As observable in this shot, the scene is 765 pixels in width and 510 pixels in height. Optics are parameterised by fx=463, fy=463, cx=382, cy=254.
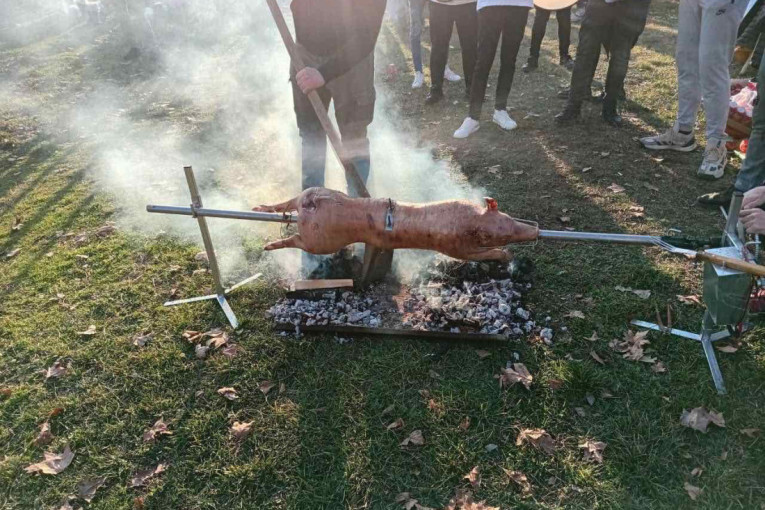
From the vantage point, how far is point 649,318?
3.67 meters

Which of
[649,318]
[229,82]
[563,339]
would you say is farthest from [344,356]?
[229,82]

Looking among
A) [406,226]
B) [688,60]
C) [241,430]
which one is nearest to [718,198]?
[688,60]

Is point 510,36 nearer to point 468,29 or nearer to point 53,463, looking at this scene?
point 468,29

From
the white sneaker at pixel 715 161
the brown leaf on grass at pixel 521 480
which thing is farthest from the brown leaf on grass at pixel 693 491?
the white sneaker at pixel 715 161

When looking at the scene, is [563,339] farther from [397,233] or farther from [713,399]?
[397,233]

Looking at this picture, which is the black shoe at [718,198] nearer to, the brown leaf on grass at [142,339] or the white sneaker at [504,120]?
the white sneaker at [504,120]

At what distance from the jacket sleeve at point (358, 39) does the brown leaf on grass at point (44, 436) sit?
3415 millimetres

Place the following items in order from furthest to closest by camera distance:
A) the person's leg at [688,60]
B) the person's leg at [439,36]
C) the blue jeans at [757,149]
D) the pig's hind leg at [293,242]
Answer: the person's leg at [439,36]
the person's leg at [688,60]
the blue jeans at [757,149]
the pig's hind leg at [293,242]

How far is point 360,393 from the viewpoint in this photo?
128 inches

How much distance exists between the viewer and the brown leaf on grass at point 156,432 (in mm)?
3070

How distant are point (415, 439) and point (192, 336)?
80.7 inches

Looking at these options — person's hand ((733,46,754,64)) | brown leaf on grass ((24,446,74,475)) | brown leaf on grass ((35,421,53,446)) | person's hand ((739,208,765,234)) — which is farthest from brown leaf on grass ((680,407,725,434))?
person's hand ((733,46,754,64))

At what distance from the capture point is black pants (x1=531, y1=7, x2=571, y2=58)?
919 centimetres

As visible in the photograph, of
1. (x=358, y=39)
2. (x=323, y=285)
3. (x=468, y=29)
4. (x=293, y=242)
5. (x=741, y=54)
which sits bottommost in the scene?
(x=323, y=285)
